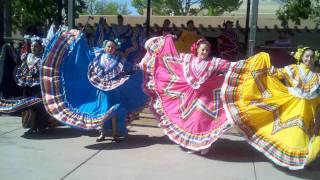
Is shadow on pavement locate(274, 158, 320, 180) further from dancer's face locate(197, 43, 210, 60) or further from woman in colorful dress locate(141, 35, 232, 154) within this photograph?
dancer's face locate(197, 43, 210, 60)

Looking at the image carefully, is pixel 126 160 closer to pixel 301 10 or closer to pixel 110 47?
pixel 110 47

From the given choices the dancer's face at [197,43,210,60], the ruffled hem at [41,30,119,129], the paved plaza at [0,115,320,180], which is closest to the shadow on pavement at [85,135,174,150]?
the paved plaza at [0,115,320,180]

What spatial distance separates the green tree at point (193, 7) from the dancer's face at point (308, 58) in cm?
3052

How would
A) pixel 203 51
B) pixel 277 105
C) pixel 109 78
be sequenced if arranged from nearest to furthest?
Answer: pixel 277 105
pixel 203 51
pixel 109 78

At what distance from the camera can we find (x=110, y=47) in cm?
666

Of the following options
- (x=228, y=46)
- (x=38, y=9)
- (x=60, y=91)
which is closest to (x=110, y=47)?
(x=60, y=91)

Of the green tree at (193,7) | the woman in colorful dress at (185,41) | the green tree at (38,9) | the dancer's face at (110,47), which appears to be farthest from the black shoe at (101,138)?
the green tree at (193,7)

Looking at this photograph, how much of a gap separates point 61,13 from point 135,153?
25.2 ft

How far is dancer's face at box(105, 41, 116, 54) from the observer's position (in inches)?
262

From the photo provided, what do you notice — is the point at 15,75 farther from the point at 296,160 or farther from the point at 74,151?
the point at 296,160

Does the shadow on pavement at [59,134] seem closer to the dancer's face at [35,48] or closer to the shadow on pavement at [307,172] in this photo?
the dancer's face at [35,48]

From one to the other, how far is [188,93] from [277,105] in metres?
1.25

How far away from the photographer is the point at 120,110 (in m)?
6.72

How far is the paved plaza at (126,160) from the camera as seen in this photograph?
18.1ft
